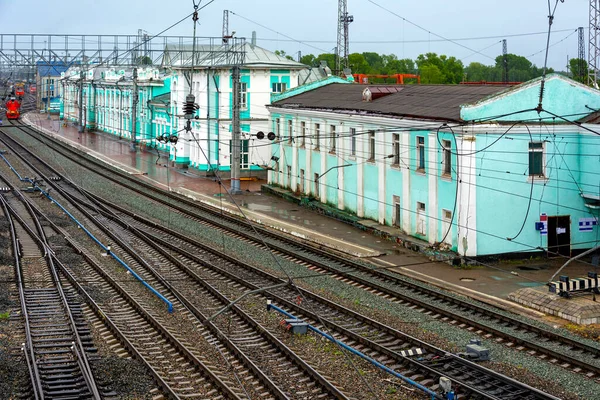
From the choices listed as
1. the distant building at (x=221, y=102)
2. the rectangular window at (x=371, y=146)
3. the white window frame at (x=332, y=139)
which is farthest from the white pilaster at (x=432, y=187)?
the distant building at (x=221, y=102)

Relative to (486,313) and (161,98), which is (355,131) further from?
(161,98)

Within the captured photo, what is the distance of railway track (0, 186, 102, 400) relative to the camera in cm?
1288

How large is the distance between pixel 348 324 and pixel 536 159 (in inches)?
409

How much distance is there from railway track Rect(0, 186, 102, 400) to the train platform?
13.4ft

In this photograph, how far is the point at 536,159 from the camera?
24.3m

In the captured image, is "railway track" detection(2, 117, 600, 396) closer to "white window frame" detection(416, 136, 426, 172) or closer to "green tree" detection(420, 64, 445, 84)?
"white window frame" detection(416, 136, 426, 172)

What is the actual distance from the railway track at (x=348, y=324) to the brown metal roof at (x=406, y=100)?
801 cm

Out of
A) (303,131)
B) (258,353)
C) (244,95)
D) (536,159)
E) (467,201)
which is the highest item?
(244,95)

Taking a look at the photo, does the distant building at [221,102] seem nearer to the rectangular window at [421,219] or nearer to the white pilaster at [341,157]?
the white pilaster at [341,157]

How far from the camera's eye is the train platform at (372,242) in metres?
20.7

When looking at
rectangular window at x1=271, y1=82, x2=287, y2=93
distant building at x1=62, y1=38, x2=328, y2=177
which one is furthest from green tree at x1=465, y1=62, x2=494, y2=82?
rectangular window at x1=271, y1=82, x2=287, y2=93

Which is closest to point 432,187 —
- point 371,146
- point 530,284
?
point 371,146

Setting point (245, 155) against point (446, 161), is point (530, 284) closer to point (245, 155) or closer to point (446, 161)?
point (446, 161)

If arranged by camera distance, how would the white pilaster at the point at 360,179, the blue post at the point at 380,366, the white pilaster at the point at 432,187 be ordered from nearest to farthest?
the blue post at the point at 380,366
the white pilaster at the point at 432,187
the white pilaster at the point at 360,179
